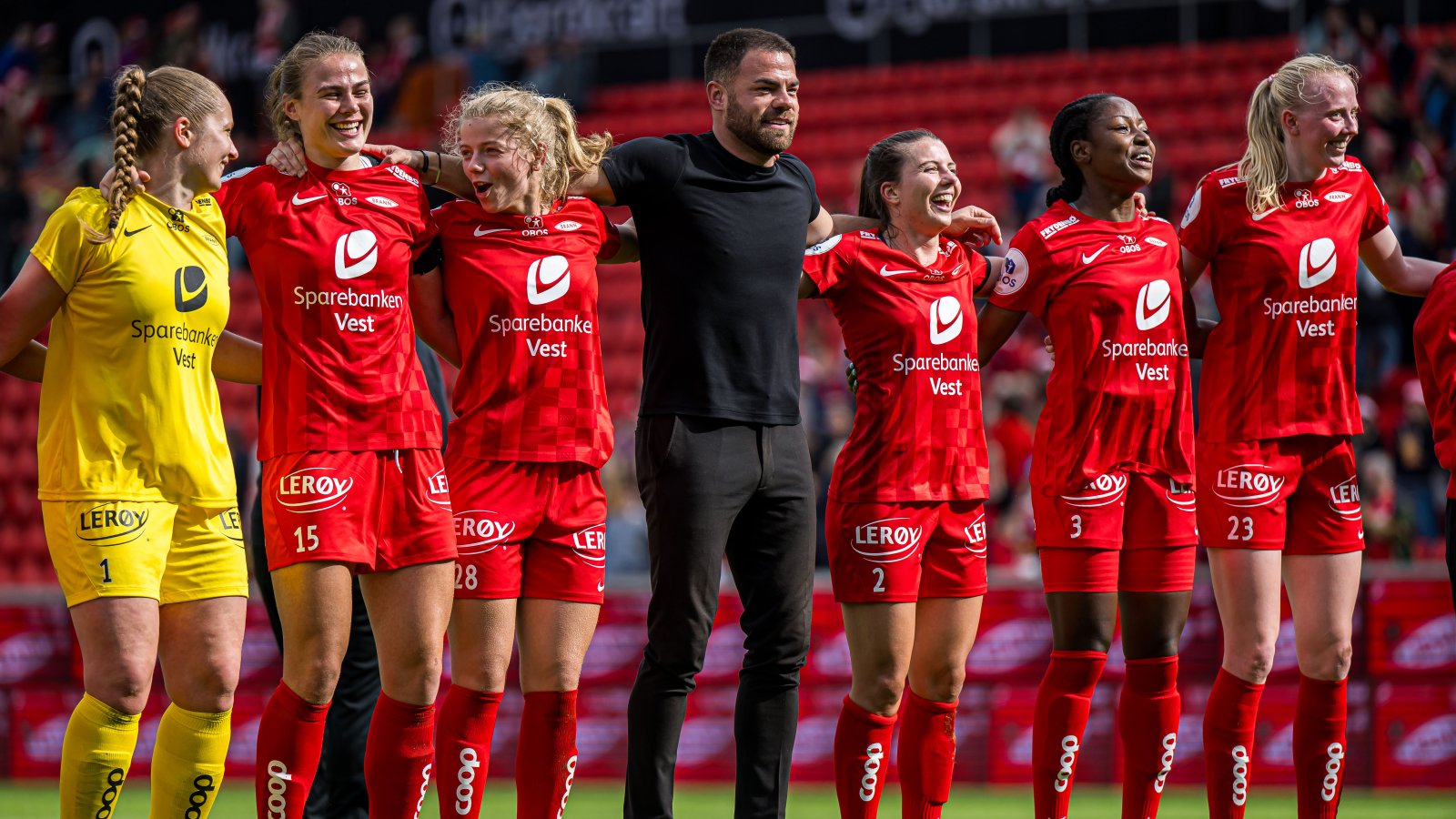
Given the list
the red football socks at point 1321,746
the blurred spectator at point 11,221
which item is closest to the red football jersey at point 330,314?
the red football socks at point 1321,746

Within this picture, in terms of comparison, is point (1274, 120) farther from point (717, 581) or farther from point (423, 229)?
point (423, 229)

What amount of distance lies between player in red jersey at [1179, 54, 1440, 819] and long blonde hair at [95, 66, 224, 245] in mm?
3130

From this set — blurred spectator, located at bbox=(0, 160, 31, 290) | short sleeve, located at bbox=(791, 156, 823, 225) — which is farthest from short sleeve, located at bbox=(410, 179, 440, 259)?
blurred spectator, located at bbox=(0, 160, 31, 290)

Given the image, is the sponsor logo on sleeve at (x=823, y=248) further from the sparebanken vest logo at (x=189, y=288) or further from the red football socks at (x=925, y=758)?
the sparebanken vest logo at (x=189, y=288)

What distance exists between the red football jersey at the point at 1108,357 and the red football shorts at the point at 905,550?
1.10 feet

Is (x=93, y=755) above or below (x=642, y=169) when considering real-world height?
below

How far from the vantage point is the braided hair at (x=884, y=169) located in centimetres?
539

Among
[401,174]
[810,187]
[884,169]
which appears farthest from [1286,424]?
[401,174]

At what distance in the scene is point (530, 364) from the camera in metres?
4.80

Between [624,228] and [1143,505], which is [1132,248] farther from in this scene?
[624,228]

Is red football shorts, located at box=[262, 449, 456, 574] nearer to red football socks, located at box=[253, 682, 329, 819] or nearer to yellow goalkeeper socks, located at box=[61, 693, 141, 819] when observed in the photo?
A: red football socks, located at box=[253, 682, 329, 819]

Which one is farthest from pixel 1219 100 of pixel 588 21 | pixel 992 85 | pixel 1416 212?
pixel 588 21

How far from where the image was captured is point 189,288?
4430 millimetres

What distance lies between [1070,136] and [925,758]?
206 centimetres
